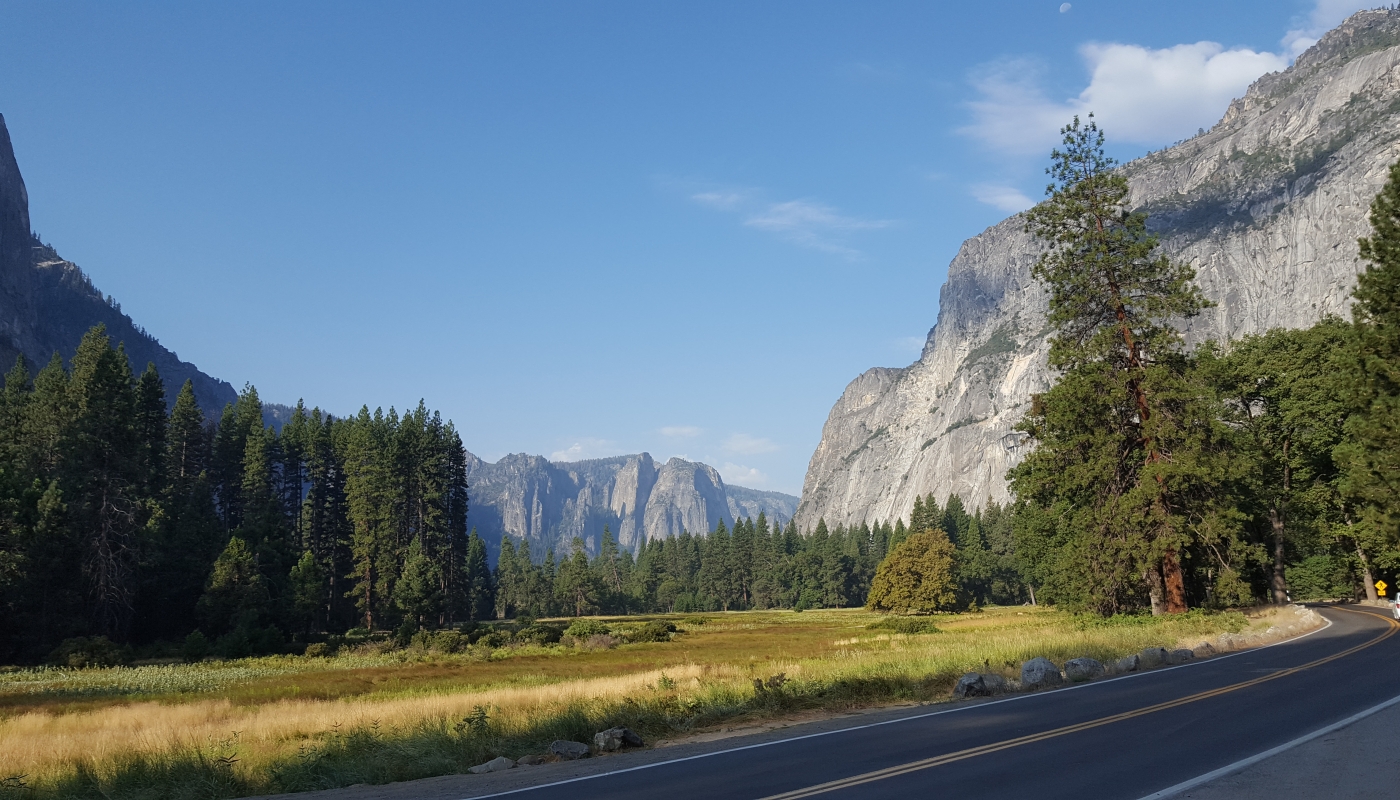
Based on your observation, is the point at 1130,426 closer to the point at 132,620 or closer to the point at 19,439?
the point at 132,620

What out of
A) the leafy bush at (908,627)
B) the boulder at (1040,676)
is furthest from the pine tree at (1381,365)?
the boulder at (1040,676)

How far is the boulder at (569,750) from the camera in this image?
1359cm

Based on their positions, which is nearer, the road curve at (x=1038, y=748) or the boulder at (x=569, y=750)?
the road curve at (x=1038, y=748)

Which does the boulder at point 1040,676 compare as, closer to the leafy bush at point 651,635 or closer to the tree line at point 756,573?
the leafy bush at point 651,635

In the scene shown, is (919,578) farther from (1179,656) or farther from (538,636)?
(1179,656)

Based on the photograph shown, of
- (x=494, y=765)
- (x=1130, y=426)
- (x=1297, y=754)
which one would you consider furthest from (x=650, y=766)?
(x=1130, y=426)

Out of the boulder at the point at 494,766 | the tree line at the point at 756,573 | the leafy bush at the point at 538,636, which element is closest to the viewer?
the boulder at the point at 494,766

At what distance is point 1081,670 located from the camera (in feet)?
64.5

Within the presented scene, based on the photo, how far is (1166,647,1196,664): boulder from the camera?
2228 centimetres

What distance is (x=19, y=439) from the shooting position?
62312mm

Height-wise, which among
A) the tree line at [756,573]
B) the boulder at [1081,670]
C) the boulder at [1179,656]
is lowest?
the tree line at [756,573]

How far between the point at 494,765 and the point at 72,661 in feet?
150

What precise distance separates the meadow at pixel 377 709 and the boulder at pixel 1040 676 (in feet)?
5.74

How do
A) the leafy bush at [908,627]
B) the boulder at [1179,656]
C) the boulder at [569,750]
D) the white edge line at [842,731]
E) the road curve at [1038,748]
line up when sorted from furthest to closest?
the leafy bush at [908,627]
the boulder at [1179,656]
the boulder at [569,750]
the white edge line at [842,731]
the road curve at [1038,748]
